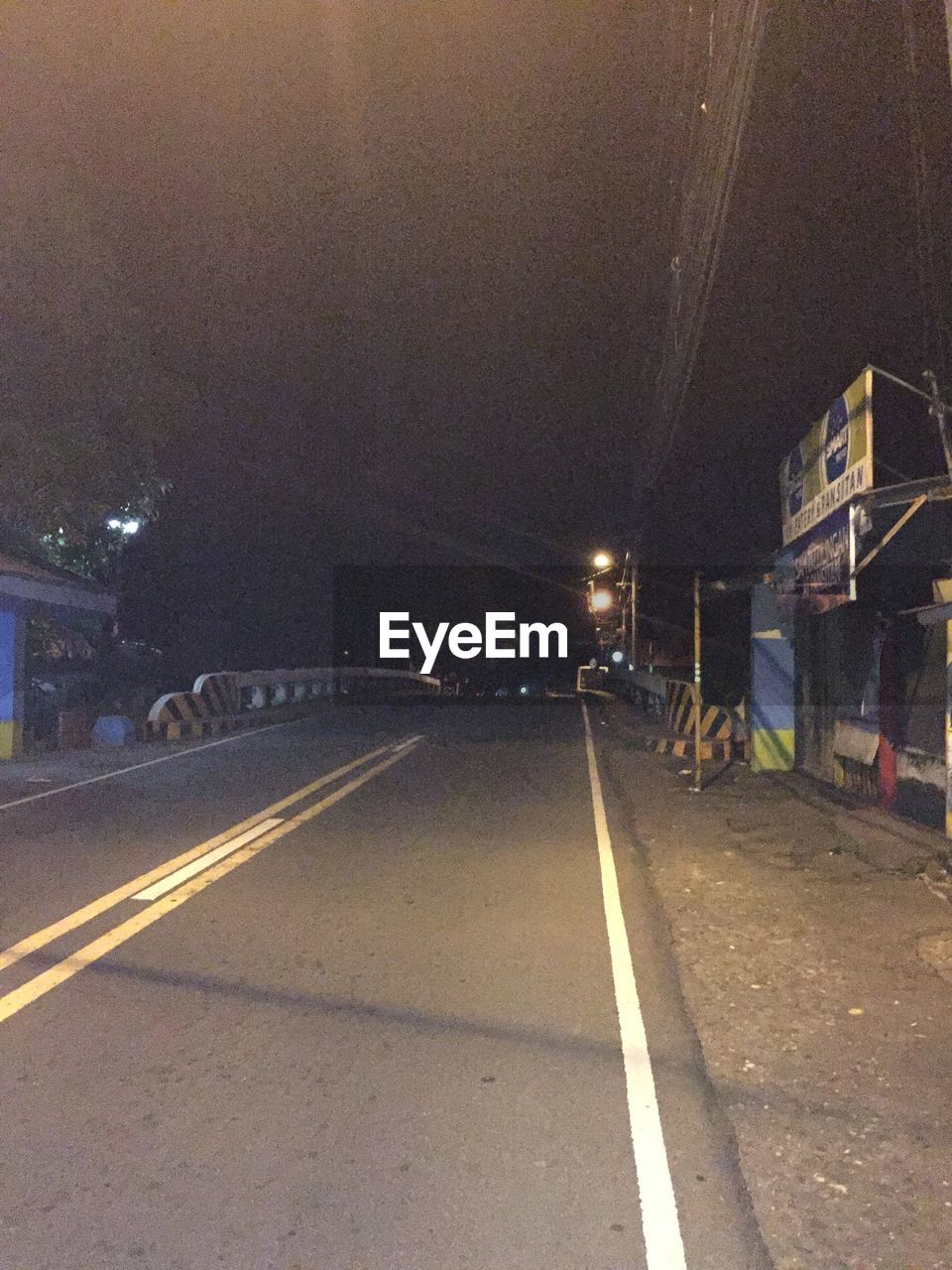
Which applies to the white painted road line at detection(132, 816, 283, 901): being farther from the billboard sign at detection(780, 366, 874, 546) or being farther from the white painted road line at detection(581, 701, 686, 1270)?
the billboard sign at detection(780, 366, 874, 546)

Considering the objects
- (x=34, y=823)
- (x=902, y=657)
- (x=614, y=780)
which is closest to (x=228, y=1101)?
(x=34, y=823)

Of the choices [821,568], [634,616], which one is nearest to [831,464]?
[821,568]

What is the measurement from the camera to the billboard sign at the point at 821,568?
34.3ft

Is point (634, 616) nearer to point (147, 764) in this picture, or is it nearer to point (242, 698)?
point (242, 698)

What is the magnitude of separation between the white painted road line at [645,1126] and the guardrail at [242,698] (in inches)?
600

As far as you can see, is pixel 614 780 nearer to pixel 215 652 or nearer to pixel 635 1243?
pixel 635 1243

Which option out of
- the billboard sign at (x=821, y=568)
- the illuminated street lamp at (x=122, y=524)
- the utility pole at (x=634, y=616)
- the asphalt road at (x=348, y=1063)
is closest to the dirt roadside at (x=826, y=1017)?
the asphalt road at (x=348, y=1063)

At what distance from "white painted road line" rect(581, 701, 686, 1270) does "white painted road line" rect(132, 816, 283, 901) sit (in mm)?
3414

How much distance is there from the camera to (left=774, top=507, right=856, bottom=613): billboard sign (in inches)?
411

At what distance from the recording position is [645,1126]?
173 inches

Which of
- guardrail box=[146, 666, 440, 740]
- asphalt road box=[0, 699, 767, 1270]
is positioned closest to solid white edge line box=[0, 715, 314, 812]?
guardrail box=[146, 666, 440, 740]

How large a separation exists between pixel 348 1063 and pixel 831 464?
8728 millimetres

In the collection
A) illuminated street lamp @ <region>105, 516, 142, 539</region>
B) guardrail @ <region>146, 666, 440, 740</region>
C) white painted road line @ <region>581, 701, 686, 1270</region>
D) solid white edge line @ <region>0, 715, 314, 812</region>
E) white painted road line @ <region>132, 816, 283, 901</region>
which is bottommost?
white painted road line @ <region>581, 701, 686, 1270</region>

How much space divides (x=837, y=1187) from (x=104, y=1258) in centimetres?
256
